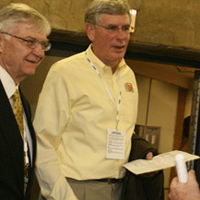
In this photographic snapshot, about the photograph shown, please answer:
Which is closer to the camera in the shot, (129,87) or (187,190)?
(187,190)

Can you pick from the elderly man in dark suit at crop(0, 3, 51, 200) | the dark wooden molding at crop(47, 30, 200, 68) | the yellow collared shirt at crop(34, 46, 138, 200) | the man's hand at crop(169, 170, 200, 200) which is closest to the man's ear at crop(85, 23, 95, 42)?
the yellow collared shirt at crop(34, 46, 138, 200)

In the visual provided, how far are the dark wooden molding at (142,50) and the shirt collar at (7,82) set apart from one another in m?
1.52

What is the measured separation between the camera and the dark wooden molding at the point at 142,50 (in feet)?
12.3

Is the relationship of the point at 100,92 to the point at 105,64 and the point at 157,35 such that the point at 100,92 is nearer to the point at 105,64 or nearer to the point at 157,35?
the point at 105,64

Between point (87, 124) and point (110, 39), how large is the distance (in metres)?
0.54

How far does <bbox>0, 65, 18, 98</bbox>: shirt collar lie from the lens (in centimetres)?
213

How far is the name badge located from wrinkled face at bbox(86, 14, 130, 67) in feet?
1.45

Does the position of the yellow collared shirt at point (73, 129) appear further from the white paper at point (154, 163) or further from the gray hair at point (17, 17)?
the gray hair at point (17, 17)

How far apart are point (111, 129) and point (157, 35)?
1.40 meters

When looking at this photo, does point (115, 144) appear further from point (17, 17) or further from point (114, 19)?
point (17, 17)

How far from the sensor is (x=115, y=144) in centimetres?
261

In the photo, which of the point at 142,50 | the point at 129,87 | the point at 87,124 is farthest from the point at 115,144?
the point at 142,50

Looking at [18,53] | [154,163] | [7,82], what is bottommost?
[154,163]

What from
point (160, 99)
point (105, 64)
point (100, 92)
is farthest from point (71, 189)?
point (160, 99)
